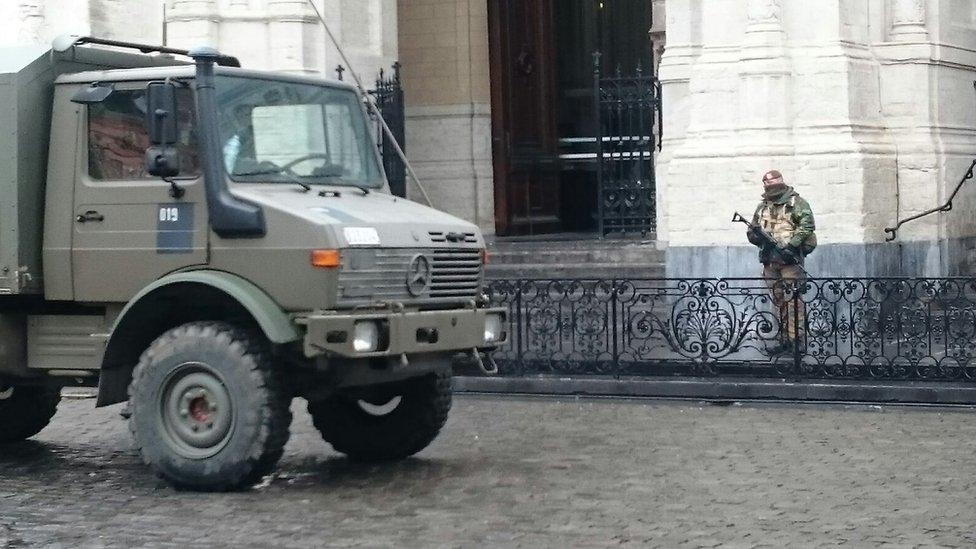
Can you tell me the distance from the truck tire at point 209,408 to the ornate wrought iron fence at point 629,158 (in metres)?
10.8

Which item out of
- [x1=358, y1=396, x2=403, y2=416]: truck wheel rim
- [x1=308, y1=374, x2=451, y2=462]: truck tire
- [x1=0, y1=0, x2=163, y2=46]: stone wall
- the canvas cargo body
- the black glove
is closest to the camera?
the canvas cargo body

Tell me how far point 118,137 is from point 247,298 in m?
1.48

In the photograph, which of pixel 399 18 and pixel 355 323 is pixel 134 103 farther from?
pixel 399 18

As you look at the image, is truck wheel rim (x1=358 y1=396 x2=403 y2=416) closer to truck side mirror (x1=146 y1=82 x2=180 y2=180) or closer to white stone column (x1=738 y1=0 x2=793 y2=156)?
truck side mirror (x1=146 y1=82 x2=180 y2=180)

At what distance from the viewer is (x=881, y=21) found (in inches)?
746

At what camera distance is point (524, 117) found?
968 inches

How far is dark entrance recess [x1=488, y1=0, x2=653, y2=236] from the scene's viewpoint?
24.2 m

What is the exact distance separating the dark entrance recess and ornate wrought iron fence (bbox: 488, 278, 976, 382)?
7.39 metres

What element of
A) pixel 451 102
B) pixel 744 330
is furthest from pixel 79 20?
pixel 744 330

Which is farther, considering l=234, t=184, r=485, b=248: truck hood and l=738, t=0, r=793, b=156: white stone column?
l=738, t=0, r=793, b=156: white stone column

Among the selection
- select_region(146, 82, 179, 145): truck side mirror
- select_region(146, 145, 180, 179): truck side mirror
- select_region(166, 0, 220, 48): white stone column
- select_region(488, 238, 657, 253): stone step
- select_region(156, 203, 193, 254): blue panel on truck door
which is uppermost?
select_region(166, 0, 220, 48): white stone column

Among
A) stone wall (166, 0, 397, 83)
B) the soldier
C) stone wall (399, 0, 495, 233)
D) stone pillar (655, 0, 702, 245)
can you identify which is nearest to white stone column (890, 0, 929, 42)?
stone pillar (655, 0, 702, 245)


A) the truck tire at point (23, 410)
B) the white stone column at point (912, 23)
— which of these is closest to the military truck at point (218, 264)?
the truck tire at point (23, 410)

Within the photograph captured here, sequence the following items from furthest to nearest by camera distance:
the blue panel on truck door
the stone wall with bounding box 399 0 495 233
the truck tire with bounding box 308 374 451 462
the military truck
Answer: the stone wall with bounding box 399 0 495 233 < the truck tire with bounding box 308 374 451 462 < the blue panel on truck door < the military truck
